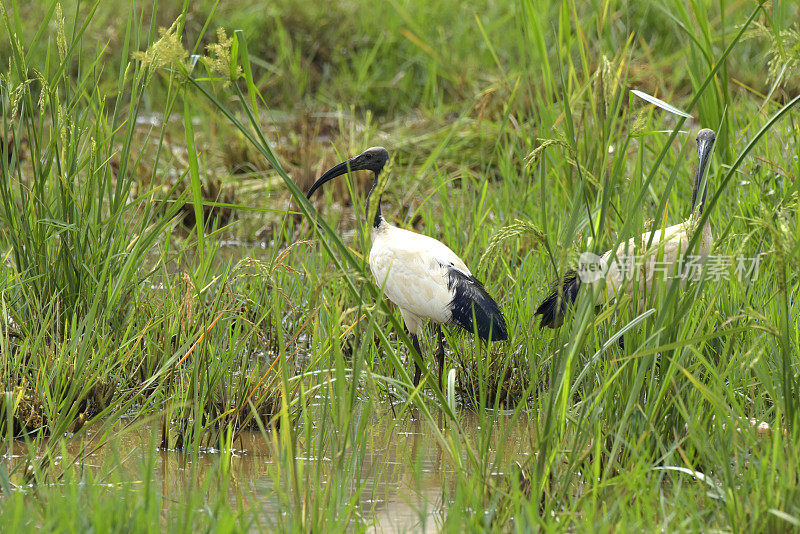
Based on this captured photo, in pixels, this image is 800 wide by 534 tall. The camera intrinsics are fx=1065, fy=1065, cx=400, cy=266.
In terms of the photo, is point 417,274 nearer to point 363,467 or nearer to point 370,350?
point 370,350

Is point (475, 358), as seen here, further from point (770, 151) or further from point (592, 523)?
point (770, 151)

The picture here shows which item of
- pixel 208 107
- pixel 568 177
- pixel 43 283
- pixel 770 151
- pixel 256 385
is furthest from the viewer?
pixel 208 107

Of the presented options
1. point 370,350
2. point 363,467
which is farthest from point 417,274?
point 363,467

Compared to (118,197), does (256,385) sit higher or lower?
lower

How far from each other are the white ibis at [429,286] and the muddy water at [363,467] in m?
0.40

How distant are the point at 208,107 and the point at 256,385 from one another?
5.02 meters

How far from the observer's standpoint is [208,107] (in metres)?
7.84

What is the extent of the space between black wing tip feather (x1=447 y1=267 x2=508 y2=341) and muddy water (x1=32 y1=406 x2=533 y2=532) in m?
0.32

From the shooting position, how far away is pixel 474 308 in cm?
371

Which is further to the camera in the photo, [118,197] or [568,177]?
[568,177]

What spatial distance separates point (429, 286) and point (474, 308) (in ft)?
1.05

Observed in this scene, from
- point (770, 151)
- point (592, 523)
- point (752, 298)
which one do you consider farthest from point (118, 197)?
point (770, 151)

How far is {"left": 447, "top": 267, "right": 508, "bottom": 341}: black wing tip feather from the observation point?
12.0ft

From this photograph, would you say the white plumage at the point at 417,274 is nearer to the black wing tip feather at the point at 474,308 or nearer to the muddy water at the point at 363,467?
the black wing tip feather at the point at 474,308
